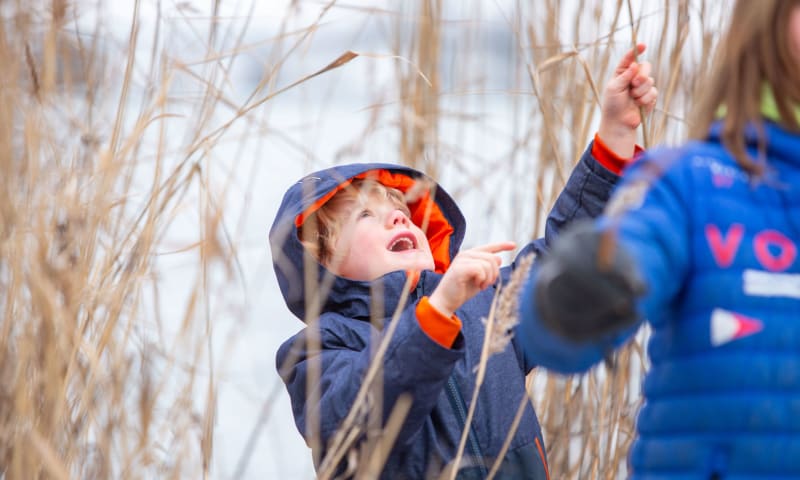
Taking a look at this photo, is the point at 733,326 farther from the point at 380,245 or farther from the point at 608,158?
the point at 380,245

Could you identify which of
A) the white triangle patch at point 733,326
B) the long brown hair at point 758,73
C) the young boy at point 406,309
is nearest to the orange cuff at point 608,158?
the young boy at point 406,309

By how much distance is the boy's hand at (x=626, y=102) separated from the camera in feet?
4.38

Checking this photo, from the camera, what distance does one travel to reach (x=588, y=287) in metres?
0.76

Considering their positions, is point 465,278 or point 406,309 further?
point 406,309

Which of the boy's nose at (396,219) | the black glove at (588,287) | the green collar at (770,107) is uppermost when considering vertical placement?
the green collar at (770,107)

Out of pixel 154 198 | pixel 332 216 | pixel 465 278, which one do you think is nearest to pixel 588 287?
pixel 465 278

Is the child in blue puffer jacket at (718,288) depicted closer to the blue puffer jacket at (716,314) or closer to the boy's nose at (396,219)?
the blue puffer jacket at (716,314)

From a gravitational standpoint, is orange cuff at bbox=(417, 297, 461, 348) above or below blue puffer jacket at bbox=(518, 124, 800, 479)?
below

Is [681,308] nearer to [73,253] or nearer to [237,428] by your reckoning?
[73,253]

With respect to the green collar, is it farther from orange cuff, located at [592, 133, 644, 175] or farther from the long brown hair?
orange cuff, located at [592, 133, 644, 175]

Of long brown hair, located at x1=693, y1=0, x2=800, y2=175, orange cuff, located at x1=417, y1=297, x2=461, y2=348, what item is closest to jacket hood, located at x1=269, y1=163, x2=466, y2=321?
orange cuff, located at x1=417, y1=297, x2=461, y2=348

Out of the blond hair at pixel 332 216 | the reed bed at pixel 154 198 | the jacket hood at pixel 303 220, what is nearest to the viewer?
the reed bed at pixel 154 198

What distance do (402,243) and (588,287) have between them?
820 millimetres

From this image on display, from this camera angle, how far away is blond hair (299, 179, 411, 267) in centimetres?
158
